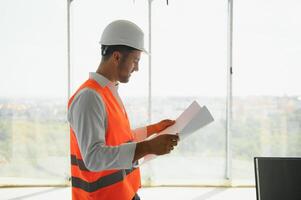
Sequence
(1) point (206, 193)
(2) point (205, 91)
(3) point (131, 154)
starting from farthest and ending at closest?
1. (2) point (205, 91)
2. (1) point (206, 193)
3. (3) point (131, 154)

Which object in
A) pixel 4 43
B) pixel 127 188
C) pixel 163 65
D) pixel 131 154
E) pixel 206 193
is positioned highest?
pixel 4 43

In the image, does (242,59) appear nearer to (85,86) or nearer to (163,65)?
(163,65)

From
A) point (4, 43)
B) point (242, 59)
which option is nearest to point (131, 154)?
point (242, 59)

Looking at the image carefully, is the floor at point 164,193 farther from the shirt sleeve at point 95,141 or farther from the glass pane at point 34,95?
the shirt sleeve at point 95,141

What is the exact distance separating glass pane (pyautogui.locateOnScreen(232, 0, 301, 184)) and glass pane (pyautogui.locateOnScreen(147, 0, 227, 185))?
0.18 metres

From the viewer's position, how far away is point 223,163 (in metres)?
3.91

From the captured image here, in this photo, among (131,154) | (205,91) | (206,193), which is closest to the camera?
(131,154)

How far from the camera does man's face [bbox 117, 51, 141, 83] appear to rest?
1229mm

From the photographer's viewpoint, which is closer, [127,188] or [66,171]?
[127,188]

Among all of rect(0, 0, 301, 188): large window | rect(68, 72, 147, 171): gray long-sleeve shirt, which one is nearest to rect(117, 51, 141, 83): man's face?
rect(68, 72, 147, 171): gray long-sleeve shirt

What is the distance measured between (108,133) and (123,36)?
0.36 metres

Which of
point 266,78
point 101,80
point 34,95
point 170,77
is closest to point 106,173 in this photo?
point 101,80

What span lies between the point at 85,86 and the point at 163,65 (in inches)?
107

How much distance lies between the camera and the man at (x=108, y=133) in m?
1.05
